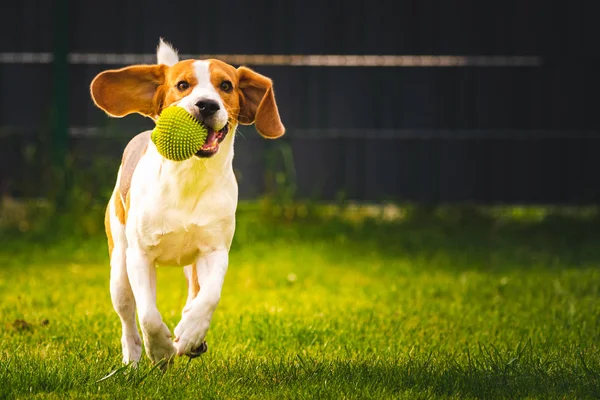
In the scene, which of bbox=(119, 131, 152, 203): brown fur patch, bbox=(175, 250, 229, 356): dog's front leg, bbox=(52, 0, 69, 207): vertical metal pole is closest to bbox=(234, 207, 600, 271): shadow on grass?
bbox=(52, 0, 69, 207): vertical metal pole

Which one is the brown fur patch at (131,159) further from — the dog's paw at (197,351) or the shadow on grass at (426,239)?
the shadow on grass at (426,239)

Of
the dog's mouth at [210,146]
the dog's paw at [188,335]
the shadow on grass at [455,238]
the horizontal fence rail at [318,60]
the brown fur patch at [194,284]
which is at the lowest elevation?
the shadow on grass at [455,238]

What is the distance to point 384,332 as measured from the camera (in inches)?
232

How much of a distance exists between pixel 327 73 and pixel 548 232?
3031mm

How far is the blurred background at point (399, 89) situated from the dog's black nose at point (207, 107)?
688 cm

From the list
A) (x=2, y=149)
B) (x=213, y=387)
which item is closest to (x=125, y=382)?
(x=213, y=387)

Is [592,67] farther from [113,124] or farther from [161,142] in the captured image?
[161,142]

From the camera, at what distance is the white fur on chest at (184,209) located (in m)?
4.61

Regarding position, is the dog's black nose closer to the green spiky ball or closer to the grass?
the green spiky ball

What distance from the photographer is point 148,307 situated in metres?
4.48

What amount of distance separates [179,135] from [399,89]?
7544 mm

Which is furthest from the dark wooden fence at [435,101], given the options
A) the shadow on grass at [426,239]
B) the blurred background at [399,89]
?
the shadow on grass at [426,239]

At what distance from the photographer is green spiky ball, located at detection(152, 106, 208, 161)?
4.36m

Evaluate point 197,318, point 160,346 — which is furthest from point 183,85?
point 160,346
